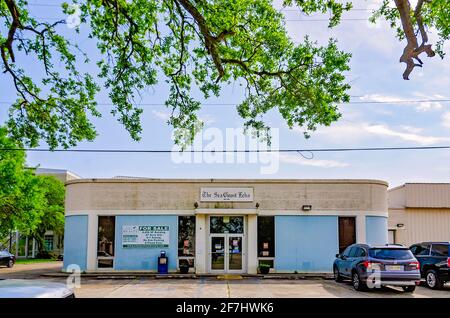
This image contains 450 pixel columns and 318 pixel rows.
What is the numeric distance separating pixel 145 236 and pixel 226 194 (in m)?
4.78

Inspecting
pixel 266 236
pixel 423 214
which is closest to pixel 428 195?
pixel 423 214

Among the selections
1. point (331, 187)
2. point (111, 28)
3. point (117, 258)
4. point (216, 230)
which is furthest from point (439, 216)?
point (111, 28)

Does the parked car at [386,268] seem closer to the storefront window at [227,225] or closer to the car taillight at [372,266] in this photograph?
the car taillight at [372,266]

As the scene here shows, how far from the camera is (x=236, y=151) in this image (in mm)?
21094

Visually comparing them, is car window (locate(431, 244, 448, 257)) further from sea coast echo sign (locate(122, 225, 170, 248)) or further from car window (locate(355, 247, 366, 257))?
sea coast echo sign (locate(122, 225, 170, 248))

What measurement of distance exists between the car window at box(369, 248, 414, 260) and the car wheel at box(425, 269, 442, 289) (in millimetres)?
2241

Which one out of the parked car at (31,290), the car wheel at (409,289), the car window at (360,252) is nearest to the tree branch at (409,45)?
the parked car at (31,290)

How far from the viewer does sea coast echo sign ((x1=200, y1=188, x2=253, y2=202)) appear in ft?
78.6

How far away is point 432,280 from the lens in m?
17.3

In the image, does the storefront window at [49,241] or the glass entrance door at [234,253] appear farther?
the storefront window at [49,241]

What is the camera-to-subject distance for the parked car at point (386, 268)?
1538 centimetres

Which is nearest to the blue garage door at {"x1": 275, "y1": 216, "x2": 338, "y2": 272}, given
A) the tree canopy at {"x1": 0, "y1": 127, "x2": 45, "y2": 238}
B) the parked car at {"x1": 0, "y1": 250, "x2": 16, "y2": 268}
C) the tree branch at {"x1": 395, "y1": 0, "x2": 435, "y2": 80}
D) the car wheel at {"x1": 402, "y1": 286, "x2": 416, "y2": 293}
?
the car wheel at {"x1": 402, "y1": 286, "x2": 416, "y2": 293}

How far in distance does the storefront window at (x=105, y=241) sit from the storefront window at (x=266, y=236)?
304 inches

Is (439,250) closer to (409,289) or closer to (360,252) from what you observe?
(409,289)
